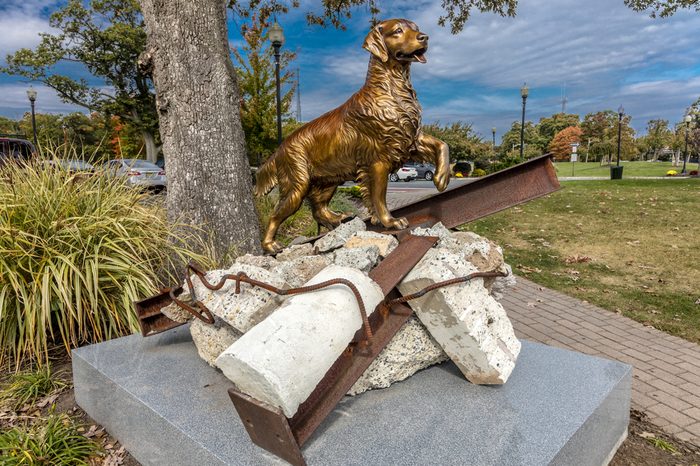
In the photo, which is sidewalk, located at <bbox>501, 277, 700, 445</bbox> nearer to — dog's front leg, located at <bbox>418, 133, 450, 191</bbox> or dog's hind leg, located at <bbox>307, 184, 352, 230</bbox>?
dog's front leg, located at <bbox>418, 133, 450, 191</bbox>

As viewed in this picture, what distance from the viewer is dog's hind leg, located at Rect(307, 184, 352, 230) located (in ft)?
10.5

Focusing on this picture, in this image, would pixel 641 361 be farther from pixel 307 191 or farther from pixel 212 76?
pixel 212 76

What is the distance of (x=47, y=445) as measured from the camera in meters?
2.31

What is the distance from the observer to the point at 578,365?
239cm

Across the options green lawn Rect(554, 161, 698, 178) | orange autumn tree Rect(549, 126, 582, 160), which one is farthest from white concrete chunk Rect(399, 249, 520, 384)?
orange autumn tree Rect(549, 126, 582, 160)

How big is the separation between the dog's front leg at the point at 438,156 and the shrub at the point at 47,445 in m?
2.46

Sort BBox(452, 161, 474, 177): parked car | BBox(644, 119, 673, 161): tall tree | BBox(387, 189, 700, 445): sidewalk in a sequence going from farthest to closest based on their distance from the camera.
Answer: BBox(644, 119, 673, 161): tall tree < BBox(452, 161, 474, 177): parked car < BBox(387, 189, 700, 445): sidewalk

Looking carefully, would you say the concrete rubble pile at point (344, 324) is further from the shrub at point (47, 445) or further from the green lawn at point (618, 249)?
the green lawn at point (618, 249)

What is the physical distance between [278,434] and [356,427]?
410 millimetres

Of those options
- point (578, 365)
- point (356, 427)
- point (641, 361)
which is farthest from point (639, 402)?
point (356, 427)

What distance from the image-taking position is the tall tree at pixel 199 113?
14.4 ft

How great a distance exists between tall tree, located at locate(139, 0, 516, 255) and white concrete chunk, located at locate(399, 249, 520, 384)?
2.98 m

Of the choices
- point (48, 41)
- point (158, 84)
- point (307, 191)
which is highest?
point (48, 41)

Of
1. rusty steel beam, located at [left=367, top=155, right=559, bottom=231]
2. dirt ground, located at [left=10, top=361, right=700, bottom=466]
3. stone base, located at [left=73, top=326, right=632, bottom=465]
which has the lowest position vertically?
dirt ground, located at [left=10, top=361, right=700, bottom=466]
